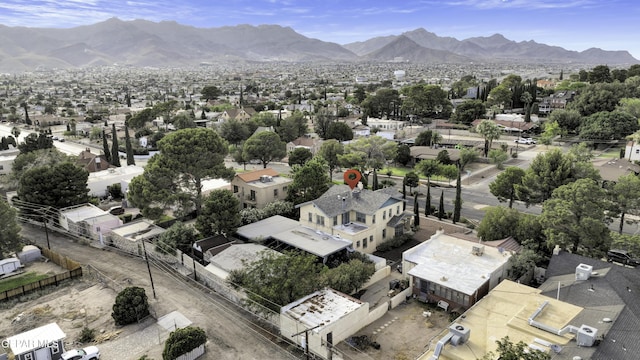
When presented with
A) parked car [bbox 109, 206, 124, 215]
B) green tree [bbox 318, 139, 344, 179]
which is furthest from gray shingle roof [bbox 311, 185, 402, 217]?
parked car [bbox 109, 206, 124, 215]

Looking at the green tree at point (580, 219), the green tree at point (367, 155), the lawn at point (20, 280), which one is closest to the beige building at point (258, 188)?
the green tree at point (367, 155)

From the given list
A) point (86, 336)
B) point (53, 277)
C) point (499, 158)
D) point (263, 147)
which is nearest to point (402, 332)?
point (86, 336)

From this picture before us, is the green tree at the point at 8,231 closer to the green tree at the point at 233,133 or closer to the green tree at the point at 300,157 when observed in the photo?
the green tree at the point at 300,157

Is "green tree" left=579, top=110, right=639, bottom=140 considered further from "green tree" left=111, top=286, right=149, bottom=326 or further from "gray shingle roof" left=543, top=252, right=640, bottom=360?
"green tree" left=111, top=286, right=149, bottom=326

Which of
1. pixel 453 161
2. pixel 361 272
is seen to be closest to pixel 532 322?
pixel 361 272

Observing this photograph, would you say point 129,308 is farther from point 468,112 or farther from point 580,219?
point 468,112

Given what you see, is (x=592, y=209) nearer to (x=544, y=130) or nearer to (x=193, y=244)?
(x=193, y=244)
